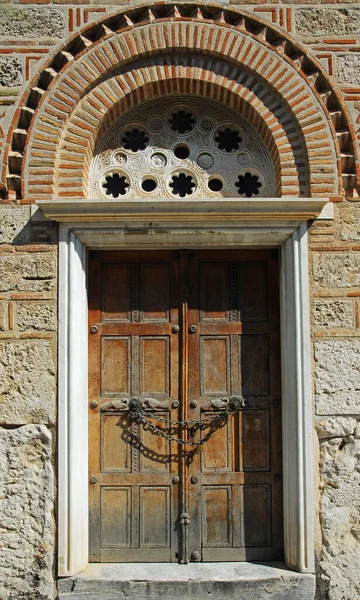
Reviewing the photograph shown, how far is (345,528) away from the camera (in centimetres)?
446

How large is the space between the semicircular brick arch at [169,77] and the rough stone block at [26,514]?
182cm

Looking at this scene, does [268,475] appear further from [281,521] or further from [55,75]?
[55,75]

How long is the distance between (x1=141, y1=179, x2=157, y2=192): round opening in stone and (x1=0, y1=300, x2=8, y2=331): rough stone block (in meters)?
1.41

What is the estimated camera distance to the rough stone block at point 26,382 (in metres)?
4.50

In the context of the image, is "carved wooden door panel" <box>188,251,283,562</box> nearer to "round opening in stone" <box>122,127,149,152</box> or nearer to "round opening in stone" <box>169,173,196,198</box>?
"round opening in stone" <box>169,173,196,198</box>

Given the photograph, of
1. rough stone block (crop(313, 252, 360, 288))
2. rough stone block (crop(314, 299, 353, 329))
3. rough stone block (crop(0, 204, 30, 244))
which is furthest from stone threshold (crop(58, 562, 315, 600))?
rough stone block (crop(0, 204, 30, 244))

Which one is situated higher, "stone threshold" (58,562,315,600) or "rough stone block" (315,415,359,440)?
"rough stone block" (315,415,359,440)

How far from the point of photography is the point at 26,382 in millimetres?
4523

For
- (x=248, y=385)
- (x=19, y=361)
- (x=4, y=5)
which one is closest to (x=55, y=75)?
(x=4, y=5)

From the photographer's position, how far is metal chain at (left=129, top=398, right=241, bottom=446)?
15.4 feet

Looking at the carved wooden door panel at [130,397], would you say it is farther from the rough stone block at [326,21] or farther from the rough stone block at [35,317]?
the rough stone block at [326,21]

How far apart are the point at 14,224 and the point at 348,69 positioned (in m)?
2.75

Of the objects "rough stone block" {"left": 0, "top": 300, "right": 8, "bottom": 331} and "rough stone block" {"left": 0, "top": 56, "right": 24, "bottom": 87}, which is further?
"rough stone block" {"left": 0, "top": 56, "right": 24, "bottom": 87}

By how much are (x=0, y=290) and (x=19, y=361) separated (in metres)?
0.54
